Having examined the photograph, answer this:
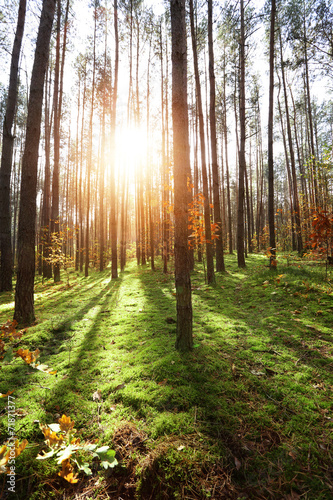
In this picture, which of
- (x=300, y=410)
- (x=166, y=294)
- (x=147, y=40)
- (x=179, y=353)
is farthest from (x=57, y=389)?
(x=147, y=40)

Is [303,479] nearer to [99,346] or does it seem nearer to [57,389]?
[57,389]

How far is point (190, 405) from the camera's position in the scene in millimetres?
2174

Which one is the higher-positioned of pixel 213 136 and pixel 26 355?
pixel 213 136

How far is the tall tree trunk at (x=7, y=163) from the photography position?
26.3 feet

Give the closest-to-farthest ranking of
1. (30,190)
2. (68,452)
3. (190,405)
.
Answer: (68,452) → (190,405) → (30,190)

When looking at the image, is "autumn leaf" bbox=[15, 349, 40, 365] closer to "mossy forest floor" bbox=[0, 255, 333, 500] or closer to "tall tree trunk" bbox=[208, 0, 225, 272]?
"mossy forest floor" bbox=[0, 255, 333, 500]

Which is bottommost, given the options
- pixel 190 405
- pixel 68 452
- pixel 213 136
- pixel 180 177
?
pixel 190 405

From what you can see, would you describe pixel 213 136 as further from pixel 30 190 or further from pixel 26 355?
pixel 26 355

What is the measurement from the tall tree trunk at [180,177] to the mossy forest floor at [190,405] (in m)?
0.59

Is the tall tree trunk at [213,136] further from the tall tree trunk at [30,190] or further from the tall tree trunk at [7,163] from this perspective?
the tall tree trunk at [7,163]

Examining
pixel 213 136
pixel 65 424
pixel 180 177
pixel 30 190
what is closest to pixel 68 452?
pixel 65 424

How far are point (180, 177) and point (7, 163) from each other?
9.17 m

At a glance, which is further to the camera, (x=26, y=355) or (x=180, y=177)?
(x=180, y=177)

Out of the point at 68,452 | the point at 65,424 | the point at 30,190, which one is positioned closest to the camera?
the point at 68,452
